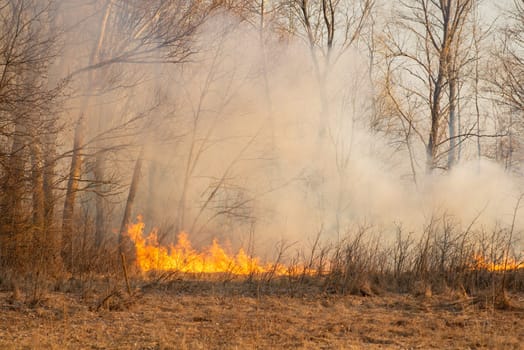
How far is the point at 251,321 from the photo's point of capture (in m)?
7.86

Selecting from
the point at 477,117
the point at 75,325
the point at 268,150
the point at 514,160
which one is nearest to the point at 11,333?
the point at 75,325

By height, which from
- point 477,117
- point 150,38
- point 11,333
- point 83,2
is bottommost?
point 11,333

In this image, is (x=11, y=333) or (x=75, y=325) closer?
(x=11, y=333)

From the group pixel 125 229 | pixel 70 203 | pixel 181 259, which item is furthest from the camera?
pixel 125 229

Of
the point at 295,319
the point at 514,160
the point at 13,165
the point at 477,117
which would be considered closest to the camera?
the point at 295,319

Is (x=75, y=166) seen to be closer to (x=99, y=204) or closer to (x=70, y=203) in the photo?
(x=70, y=203)

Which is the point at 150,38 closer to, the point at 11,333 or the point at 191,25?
the point at 191,25

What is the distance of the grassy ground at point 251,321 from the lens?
6785 mm

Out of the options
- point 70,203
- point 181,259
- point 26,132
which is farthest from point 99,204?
point 26,132

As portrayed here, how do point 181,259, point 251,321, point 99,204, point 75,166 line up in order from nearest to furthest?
point 251,321 < point 75,166 < point 181,259 < point 99,204

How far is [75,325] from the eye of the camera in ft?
24.6

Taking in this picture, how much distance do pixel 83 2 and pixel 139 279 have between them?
6.50 metres

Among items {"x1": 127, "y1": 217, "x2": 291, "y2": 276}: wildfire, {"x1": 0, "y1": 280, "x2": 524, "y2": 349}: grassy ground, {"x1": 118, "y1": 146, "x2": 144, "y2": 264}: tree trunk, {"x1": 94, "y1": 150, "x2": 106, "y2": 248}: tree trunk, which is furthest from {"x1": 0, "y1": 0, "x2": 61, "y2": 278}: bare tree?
{"x1": 127, "y1": 217, "x2": 291, "y2": 276}: wildfire

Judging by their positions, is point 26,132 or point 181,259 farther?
point 181,259
